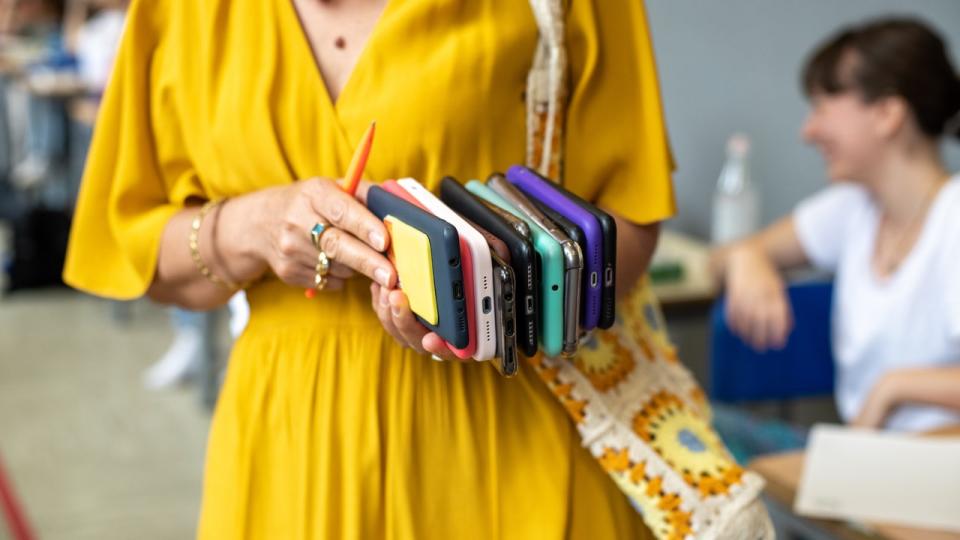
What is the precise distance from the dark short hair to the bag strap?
155 cm

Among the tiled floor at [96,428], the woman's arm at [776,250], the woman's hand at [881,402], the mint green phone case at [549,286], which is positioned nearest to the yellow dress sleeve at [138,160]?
the mint green phone case at [549,286]

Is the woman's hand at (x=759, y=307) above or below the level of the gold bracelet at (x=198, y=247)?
below

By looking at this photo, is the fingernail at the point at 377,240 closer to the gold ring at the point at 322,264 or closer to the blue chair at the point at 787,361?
Answer: the gold ring at the point at 322,264

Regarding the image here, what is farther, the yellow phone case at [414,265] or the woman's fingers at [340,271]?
the woman's fingers at [340,271]

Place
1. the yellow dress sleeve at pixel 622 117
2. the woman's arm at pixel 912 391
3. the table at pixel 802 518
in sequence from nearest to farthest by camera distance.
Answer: the yellow dress sleeve at pixel 622 117, the table at pixel 802 518, the woman's arm at pixel 912 391

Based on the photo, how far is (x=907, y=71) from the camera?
227 centimetres

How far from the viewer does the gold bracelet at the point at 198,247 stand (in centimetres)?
100

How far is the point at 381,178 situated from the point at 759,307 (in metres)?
1.62

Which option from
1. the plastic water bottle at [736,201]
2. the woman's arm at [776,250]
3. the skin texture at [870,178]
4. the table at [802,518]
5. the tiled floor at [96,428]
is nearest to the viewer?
the table at [802,518]

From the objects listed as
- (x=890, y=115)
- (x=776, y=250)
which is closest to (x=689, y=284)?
(x=776, y=250)

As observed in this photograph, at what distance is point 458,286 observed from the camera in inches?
30.2

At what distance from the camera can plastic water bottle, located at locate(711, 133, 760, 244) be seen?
3.14 m

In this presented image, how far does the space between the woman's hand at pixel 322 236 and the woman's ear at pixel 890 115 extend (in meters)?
1.72

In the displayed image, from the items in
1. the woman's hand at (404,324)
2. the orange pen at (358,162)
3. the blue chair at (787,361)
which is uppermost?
the orange pen at (358,162)
